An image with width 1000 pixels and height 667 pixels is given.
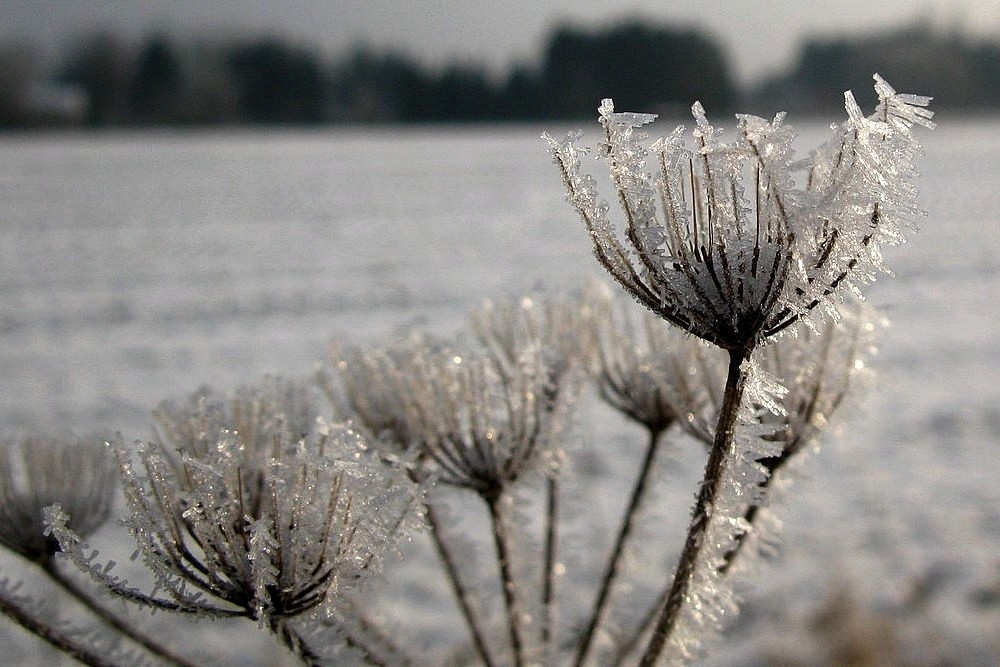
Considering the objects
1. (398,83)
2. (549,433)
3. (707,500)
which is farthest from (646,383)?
(398,83)

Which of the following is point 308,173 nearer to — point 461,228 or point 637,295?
point 461,228

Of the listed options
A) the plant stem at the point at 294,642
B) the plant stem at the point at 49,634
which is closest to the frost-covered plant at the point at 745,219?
the plant stem at the point at 294,642

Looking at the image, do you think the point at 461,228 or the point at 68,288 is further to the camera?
the point at 461,228

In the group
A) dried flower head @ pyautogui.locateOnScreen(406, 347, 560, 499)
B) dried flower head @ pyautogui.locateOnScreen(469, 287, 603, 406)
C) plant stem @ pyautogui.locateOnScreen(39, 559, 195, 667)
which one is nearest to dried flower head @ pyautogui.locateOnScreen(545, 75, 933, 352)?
dried flower head @ pyautogui.locateOnScreen(406, 347, 560, 499)

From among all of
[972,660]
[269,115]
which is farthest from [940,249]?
[269,115]

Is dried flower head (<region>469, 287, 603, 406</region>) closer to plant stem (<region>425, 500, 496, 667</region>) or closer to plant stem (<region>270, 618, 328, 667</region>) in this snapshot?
plant stem (<region>425, 500, 496, 667</region>)

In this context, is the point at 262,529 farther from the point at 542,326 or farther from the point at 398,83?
the point at 398,83
